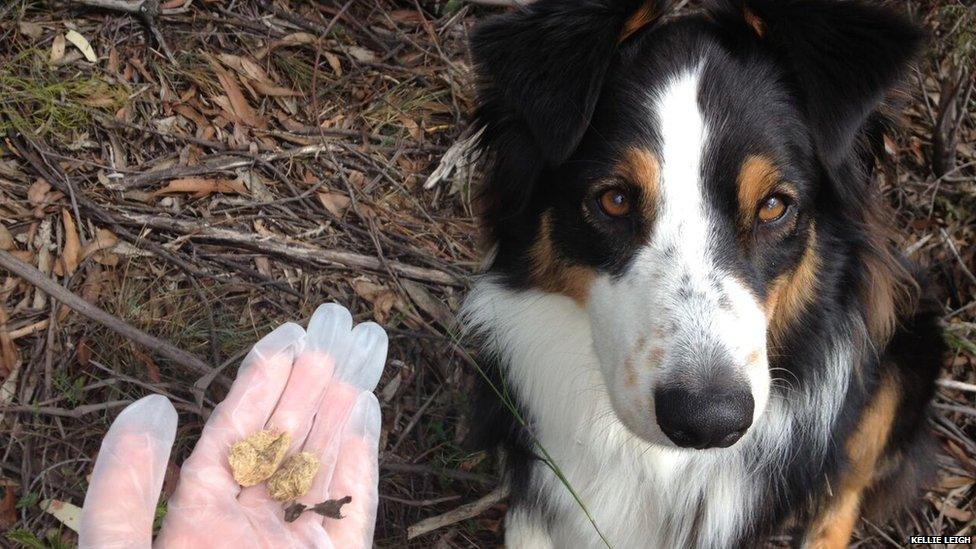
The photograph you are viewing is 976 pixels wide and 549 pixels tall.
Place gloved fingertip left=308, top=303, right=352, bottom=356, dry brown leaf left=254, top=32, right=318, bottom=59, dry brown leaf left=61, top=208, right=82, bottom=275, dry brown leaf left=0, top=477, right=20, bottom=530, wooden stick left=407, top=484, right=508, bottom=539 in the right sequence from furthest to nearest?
dry brown leaf left=254, top=32, right=318, bottom=59 → dry brown leaf left=61, top=208, right=82, bottom=275 → wooden stick left=407, top=484, right=508, bottom=539 → dry brown leaf left=0, top=477, right=20, bottom=530 → gloved fingertip left=308, top=303, right=352, bottom=356

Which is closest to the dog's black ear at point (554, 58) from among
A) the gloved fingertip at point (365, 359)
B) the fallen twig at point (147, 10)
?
the gloved fingertip at point (365, 359)

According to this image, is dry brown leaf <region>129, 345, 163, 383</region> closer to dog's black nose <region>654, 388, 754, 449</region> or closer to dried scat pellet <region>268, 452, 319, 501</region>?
dried scat pellet <region>268, 452, 319, 501</region>

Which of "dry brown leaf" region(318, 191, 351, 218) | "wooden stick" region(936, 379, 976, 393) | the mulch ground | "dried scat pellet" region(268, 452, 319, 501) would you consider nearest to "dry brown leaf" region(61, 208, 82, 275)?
the mulch ground

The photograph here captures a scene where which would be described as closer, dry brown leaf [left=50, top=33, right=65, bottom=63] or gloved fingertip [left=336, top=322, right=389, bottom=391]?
gloved fingertip [left=336, top=322, right=389, bottom=391]

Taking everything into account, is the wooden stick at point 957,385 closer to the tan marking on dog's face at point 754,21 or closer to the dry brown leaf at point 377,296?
the tan marking on dog's face at point 754,21

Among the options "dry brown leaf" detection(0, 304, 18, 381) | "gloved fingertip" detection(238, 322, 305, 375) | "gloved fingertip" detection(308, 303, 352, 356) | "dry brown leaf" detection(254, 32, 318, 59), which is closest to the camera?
"gloved fingertip" detection(238, 322, 305, 375)

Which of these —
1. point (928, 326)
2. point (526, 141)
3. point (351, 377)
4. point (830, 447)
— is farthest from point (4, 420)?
point (928, 326)

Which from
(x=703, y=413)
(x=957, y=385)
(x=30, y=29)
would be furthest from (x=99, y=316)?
(x=957, y=385)
